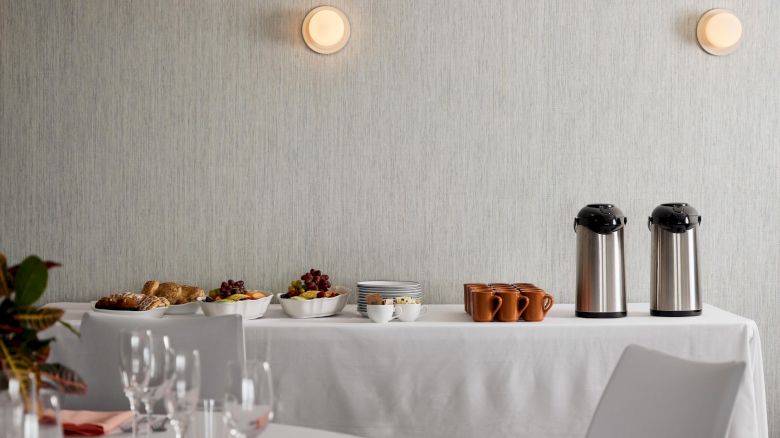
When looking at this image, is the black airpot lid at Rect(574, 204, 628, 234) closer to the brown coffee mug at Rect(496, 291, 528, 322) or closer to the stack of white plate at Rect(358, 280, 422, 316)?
the brown coffee mug at Rect(496, 291, 528, 322)

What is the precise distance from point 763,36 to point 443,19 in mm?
1178

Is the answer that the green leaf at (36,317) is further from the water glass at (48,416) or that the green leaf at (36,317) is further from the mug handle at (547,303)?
the mug handle at (547,303)

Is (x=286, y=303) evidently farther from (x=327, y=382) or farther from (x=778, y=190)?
(x=778, y=190)

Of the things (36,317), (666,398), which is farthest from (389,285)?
(36,317)

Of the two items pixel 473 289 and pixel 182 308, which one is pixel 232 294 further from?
pixel 473 289

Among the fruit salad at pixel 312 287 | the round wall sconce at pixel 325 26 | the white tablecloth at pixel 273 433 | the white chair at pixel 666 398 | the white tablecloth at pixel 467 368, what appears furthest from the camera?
the round wall sconce at pixel 325 26

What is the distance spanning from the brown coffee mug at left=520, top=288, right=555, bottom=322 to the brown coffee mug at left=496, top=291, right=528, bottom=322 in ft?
0.06

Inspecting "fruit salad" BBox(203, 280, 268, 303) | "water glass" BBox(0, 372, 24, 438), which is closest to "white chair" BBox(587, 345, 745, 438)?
"water glass" BBox(0, 372, 24, 438)

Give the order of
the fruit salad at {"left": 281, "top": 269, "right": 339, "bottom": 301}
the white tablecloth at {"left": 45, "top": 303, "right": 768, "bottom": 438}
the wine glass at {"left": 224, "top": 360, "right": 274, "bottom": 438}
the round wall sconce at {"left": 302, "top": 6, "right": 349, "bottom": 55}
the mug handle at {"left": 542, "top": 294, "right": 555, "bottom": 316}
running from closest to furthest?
the wine glass at {"left": 224, "top": 360, "right": 274, "bottom": 438} < the white tablecloth at {"left": 45, "top": 303, "right": 768, "bottom": 438} < the mug handle at {"left": 542, "top": 294, "right": 555, "bottom": 316} < the fruit salad at {"left": 281, "top": 269, "right": 339, "bottom": 301} < the round wall sconce at {"left": 302, "top": 6, "right": 349, "bottom": 55}

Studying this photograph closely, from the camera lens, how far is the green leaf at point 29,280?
104 cm

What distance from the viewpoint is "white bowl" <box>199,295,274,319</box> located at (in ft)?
8.29

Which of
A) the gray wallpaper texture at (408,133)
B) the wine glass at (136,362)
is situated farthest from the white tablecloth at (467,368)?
the wine glass at (136,362)

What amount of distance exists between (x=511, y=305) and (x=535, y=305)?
0.27ft

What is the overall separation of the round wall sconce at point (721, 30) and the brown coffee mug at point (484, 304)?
4.18 feet
